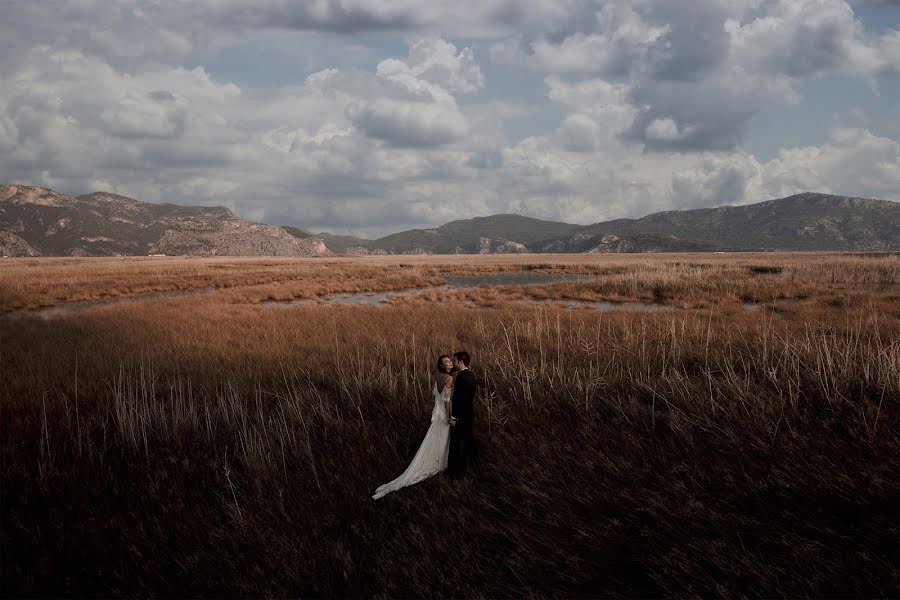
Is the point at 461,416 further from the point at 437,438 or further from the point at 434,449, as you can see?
the point at 434,449

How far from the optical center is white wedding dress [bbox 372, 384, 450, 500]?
551 centimetres

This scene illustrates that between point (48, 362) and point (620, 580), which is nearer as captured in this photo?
point (620, 580)

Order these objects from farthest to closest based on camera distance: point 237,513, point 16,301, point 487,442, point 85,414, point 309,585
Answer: point 16,301 → point 85,414 → point 487,442 → point 237,513 → point 309,585

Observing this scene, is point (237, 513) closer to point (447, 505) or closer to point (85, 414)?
point (447, 505)

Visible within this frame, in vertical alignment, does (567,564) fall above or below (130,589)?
above

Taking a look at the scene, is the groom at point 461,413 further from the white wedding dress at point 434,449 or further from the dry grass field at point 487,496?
the dry grass field at point 487,496

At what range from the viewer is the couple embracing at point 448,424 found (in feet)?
18.4

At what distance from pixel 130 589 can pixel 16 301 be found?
3815cm

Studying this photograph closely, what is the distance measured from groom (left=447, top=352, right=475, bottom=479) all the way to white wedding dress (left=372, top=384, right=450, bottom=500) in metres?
0.10

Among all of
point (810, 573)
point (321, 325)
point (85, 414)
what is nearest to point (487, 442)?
point (810, 573)

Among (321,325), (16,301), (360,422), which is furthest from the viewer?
(16,301)

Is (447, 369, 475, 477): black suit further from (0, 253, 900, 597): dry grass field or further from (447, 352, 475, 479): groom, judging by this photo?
(0, 253, 900, 597): dry grass field

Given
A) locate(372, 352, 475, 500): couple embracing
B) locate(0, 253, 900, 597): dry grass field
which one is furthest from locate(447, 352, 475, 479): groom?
locate(0, 253, 900, 597): dry grass field

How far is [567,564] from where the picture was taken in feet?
12.9
